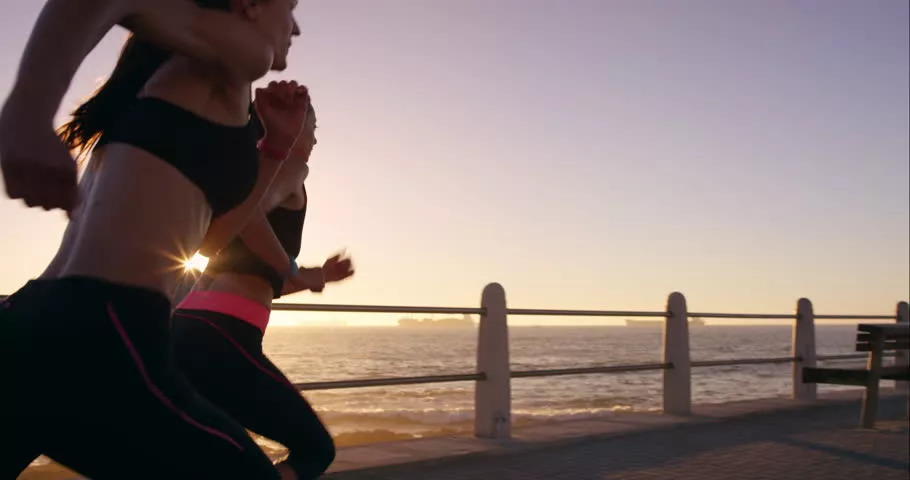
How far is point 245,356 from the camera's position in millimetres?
2164

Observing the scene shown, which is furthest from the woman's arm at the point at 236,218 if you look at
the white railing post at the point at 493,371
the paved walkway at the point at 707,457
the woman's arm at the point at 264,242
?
the white railing post at the point at 493,371

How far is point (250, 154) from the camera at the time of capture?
1518mm

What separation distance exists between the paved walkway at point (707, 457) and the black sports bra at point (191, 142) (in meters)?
3.97

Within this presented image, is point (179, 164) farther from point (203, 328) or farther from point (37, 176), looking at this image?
point (203, 328)

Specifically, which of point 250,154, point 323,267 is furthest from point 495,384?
point 250,154

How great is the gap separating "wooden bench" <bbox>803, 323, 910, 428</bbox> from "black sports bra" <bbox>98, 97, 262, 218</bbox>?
8.11m

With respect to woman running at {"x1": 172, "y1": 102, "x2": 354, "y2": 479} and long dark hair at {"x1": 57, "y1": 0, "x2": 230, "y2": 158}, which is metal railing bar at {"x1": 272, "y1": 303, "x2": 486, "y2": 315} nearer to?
Answer: woman running at {"x1": 172, "y1": 102, "x2": 354, "y2": 479}

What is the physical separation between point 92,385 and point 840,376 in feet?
28.0

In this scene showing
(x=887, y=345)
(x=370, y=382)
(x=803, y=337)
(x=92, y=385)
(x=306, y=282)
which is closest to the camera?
(x=92, y=385)

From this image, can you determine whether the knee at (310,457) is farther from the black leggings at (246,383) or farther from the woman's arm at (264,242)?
the woman's arm at (264,242)

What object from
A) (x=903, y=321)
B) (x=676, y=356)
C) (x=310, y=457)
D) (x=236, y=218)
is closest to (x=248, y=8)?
(x=236, y=218)

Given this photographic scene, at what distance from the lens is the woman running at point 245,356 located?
2115mm

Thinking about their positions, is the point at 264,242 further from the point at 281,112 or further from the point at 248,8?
the point at 248,8

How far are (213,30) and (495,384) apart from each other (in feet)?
18.9
